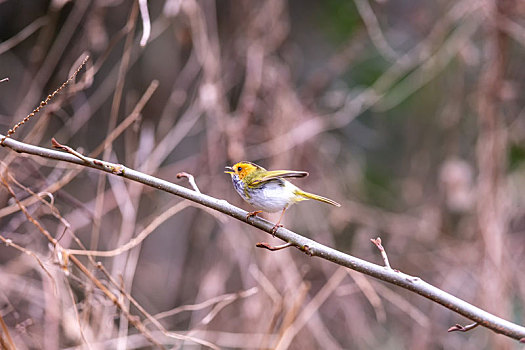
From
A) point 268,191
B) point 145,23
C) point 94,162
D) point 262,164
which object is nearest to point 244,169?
point 268,191

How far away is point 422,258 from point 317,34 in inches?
118

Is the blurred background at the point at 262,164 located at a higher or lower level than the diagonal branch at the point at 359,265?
higher

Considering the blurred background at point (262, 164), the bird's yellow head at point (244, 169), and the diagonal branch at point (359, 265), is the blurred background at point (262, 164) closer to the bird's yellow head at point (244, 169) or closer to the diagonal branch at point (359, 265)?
the bird's yellow head at point (244, 169)

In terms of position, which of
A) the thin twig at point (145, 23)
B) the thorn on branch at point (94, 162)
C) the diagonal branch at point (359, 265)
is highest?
the thin twig at point (145, 23)

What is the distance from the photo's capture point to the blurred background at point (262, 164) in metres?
3.94

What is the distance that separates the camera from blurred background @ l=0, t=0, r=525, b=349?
12.9ft

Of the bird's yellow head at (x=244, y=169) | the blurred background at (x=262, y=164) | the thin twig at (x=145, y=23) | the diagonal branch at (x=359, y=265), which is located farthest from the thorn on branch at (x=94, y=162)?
the blurred background at (x=262, y=164)

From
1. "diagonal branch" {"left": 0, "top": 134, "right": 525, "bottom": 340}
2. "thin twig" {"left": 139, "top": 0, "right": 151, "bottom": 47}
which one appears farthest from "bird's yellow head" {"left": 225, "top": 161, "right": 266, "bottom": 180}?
"diagonal branch" {"left": 0, "top": 134, "right": 525, "bottom": 340}

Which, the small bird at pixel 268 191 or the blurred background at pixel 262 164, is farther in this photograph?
the blurred background at pixel 262 164

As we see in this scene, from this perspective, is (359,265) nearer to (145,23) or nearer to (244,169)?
(244,169)

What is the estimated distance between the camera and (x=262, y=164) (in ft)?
15.7

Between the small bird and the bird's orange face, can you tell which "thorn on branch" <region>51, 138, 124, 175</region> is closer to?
the small bird

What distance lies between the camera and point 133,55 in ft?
18.0

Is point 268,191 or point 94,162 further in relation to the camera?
point 268,191
